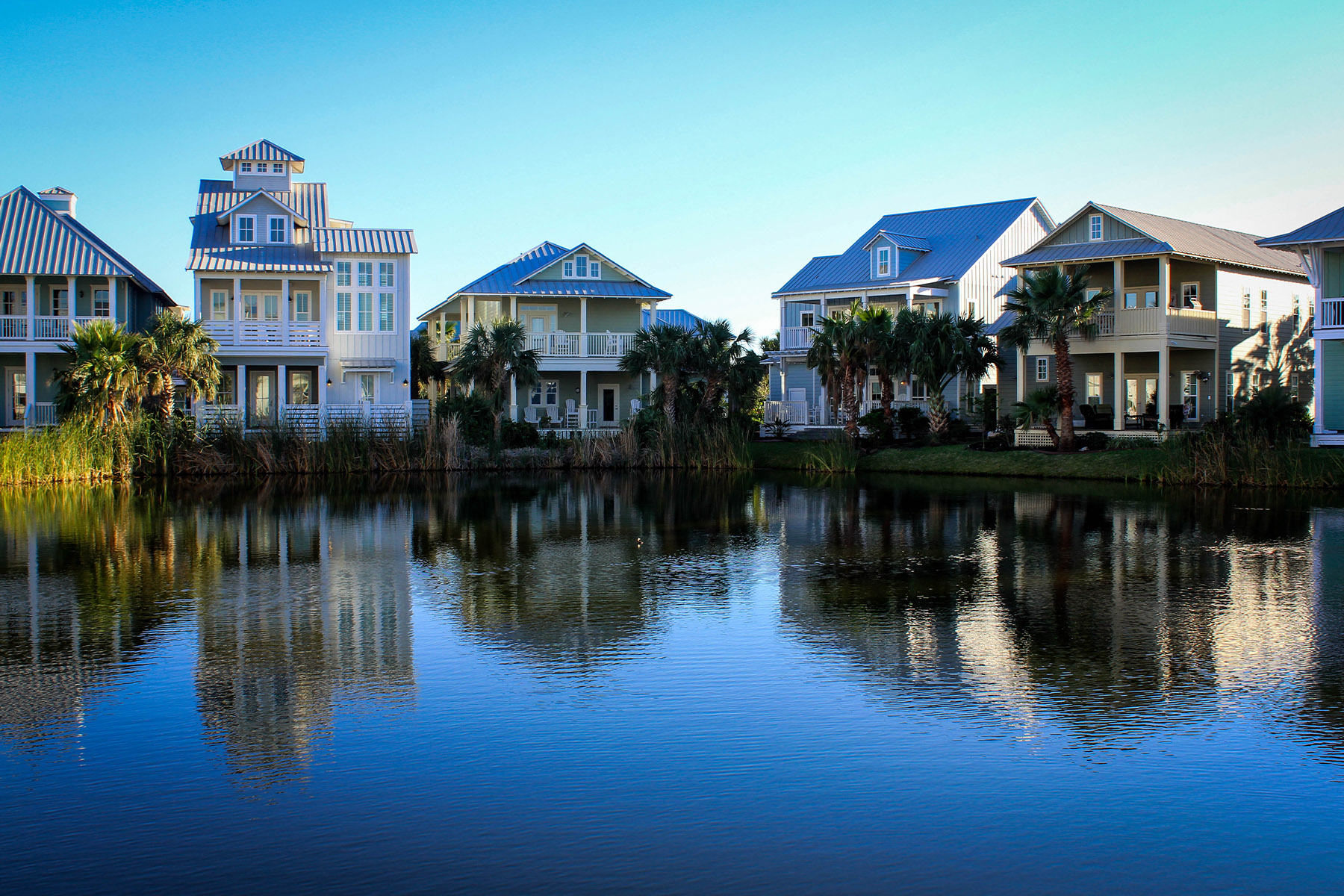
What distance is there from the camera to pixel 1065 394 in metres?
36.2

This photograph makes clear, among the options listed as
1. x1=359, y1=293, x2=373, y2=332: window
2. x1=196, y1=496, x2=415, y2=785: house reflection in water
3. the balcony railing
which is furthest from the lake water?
x1=359, y1=293, x2=373, y2=332: window

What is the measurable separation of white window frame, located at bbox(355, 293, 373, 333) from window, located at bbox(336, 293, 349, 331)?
1.05 ft

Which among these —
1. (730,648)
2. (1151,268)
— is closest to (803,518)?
(730,648)

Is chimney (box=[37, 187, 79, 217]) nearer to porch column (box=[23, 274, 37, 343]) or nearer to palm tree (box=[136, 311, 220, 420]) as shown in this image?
porch column (box=[23, 274, 37, 343])

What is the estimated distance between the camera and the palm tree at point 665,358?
4084cm

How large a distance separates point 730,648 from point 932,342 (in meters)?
28.2

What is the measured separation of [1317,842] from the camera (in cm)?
616

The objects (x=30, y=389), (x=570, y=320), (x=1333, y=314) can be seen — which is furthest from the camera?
(x=570, y=320)

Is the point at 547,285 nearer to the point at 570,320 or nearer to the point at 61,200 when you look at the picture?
the point at 570,320

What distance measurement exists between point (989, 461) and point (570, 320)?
2063 cm

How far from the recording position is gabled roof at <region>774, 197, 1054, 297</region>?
4681 centimetres

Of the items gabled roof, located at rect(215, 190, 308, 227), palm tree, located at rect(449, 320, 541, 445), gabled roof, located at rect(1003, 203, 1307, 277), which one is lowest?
palm tree, located at rect(449, 320, 541, 445)

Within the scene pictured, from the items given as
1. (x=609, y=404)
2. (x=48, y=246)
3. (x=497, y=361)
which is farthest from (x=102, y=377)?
(x=609, y=404)

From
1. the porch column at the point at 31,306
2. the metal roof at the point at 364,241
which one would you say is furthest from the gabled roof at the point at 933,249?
the porch column at the point at 31,306
